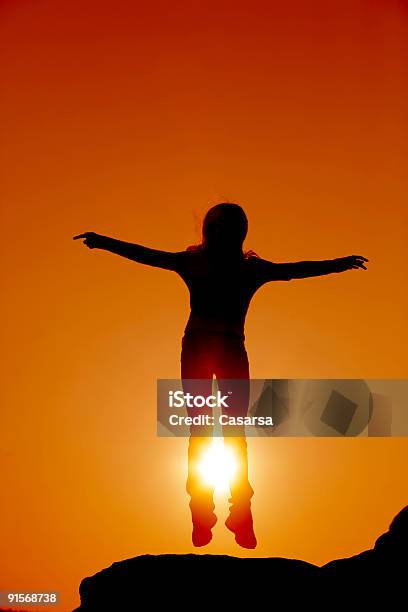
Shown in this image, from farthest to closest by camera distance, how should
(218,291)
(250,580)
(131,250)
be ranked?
(218,291)
(131,250)
(250,580)

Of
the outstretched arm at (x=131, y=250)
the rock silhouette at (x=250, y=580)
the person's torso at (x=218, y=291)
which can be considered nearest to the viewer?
the rock silhouette at (x=250, y=580)

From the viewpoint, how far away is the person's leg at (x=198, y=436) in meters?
2.62

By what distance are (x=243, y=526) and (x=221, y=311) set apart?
0.84m

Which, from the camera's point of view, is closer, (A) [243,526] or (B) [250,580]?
(B) [250,580]

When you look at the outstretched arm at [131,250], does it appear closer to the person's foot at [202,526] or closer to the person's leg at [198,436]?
the person's leg at [198,436]

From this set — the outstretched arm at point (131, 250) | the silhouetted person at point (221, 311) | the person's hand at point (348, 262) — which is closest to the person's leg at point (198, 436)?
the silhouetted person at point (221, 311)

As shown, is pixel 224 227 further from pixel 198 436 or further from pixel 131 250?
pixel 198 436

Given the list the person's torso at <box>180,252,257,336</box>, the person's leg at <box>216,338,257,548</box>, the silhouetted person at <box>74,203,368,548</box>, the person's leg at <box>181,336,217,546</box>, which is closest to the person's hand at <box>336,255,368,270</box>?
the silhouetted person at <box>74,203,368,548</box>

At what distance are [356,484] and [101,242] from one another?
5.53 ft

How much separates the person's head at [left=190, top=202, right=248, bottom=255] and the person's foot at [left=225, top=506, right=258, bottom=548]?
102cm

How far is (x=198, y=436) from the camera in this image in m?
2.67

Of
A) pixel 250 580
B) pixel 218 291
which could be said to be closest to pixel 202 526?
pixel 250 580

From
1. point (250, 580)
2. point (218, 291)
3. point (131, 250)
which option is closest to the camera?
point (250, 580)

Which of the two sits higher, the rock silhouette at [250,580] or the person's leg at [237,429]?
the person's leg at [237,429]
